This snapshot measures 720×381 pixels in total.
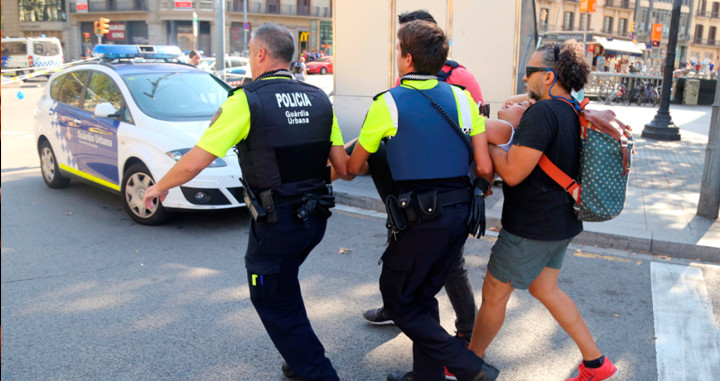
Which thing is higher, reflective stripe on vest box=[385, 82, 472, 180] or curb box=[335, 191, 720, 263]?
reflective stripe on vest box=[385, 82, 472, 180]

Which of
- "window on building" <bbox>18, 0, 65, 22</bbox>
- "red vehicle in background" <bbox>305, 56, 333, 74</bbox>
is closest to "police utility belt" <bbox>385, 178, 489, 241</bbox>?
"red vehicle in background" <bbox>305, 56, 333, 74</bbox>

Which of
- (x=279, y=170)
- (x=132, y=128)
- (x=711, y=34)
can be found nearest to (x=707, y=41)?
(x=711, y=34)

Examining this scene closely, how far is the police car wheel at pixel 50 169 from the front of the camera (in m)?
7.99

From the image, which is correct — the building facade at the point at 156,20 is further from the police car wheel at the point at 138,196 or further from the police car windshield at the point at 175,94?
the police car wheel at the point at 138,196

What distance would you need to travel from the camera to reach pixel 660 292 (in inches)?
190

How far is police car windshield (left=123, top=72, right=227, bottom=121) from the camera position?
6777 millimetres

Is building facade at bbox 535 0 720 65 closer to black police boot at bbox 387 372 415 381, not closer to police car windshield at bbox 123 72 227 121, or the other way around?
police car windshield at bbox 123 72 227 121

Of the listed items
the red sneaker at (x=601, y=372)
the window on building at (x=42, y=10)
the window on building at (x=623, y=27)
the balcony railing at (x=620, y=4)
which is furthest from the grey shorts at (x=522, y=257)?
the window on building at (x=623, y=27)

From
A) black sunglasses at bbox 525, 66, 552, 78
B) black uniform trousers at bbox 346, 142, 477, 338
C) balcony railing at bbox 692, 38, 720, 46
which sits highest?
balcony railing at bbox 692, 38, 720, 46

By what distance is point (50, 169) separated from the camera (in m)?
8.12

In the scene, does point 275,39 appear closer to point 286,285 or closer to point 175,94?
point 286,285

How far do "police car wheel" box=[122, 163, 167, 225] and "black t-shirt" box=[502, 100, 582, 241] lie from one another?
4.41 meters

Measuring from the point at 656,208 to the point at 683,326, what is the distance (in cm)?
325

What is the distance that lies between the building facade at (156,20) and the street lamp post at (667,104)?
44727mm
